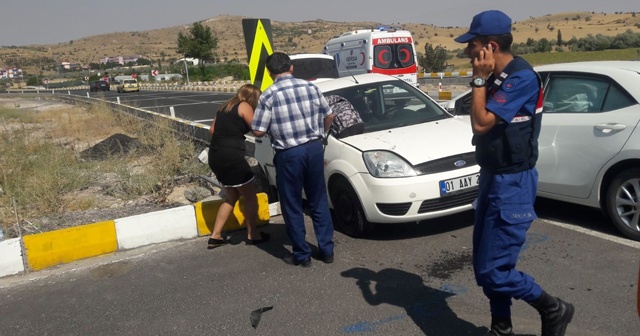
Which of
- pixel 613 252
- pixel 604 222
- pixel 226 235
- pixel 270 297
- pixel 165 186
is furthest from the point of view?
pixel 165 186

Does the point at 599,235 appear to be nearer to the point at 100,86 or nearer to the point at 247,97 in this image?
the point at 247,97

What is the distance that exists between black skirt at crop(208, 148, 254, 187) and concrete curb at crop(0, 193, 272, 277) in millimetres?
747

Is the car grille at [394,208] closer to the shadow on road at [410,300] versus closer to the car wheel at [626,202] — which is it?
the shadow on road at [410,300]

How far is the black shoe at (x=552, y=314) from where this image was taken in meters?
3.16

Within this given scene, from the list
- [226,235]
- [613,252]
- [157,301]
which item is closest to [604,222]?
[613,252]

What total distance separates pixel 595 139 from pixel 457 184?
1.24 m

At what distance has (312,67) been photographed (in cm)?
1673

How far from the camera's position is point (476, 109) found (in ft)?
9.62

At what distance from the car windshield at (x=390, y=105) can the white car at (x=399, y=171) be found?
2 cm

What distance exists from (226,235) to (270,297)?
5.79ft

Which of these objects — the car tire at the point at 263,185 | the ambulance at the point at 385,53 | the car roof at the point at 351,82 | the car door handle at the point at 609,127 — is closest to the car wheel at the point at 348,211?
the car roof at the point at 351,82

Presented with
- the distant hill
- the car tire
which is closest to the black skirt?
the car tire

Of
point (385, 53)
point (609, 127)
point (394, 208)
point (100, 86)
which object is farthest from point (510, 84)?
point (100, 86)

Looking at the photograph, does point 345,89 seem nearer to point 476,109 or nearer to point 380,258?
point 380,258
